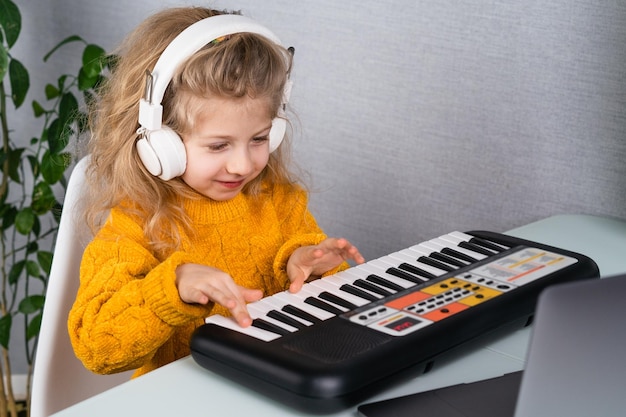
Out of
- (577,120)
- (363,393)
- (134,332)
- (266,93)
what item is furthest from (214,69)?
(577,120)

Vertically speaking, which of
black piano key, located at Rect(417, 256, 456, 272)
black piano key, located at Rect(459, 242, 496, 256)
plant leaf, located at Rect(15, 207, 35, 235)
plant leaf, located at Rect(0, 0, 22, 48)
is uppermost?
plant leaf, located at Rect(0, 0, 22, 48)

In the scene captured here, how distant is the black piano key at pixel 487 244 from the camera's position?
1104 mm

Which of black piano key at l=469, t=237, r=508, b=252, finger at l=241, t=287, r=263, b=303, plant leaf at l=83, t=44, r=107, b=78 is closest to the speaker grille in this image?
finger at l=241, t=287, r=263, b=303

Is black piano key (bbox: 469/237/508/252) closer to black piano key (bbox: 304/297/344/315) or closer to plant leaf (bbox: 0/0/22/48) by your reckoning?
black piano key (bbox: 304/297/344/315)

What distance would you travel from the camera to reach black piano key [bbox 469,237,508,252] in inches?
43.5

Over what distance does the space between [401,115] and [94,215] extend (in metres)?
0.66

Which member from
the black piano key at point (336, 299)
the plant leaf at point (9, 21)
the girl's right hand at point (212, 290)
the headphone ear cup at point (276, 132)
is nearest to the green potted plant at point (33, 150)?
the plant leaf at point (9, 21)

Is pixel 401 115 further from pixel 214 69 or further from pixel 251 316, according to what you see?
pixel 251 316

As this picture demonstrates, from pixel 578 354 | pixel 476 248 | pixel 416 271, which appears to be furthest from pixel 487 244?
pixel 578 354

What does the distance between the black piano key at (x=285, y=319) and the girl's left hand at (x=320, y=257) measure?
191mm

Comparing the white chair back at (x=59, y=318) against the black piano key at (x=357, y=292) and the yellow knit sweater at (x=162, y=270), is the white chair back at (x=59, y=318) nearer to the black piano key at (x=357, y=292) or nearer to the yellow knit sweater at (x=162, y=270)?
the yellow knit sweater at (x=162, y=270)

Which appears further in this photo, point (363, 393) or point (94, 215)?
point (94, 215)

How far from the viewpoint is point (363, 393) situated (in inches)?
31.0

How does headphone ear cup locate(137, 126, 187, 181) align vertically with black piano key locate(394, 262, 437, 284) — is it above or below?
above
